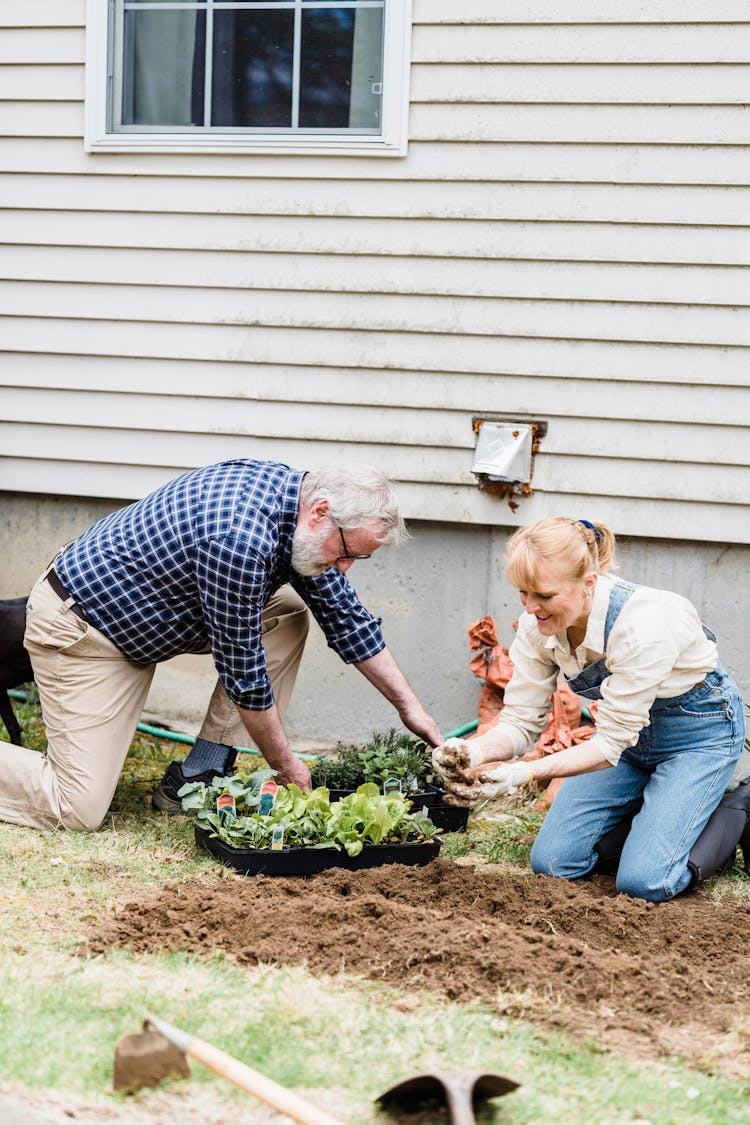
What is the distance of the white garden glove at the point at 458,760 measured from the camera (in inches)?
144

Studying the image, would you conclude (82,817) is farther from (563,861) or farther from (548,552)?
(548,552)

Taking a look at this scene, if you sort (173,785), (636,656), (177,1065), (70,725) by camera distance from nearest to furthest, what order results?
(177,1065)
(636,656)
(70,725)
(173,785)

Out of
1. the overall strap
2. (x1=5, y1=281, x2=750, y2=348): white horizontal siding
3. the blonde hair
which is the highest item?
(x1=5, y1=281, x2=750, y2=348): white horizontal siding

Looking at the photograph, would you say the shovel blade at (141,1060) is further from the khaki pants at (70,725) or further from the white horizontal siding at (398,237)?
the white horizontal siding at (398,237)

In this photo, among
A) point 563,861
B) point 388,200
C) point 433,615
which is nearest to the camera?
point 563,861

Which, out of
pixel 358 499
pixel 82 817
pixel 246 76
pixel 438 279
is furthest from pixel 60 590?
pixel 246 76

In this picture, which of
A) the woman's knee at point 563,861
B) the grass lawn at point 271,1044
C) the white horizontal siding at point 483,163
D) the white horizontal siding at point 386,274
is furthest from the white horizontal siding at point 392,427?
the grass lawn at point 271,1044

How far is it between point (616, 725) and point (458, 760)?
493 mm

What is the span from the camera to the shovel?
7.52 ft

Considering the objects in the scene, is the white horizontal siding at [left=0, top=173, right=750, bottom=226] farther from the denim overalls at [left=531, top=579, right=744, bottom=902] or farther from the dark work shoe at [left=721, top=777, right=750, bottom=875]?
the dark work shoe at [left=721, top=777, right=750, bottom=875]

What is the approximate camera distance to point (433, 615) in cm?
554

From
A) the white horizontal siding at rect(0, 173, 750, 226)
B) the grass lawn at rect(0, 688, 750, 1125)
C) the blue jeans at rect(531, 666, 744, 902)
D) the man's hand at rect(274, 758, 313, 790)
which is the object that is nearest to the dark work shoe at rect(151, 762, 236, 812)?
the man's hand at rect(274, 758, 313, 790)

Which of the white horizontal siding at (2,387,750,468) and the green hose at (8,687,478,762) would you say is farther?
the green hose at (8,687,478,762)

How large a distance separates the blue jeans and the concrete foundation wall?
1367 millimetres
